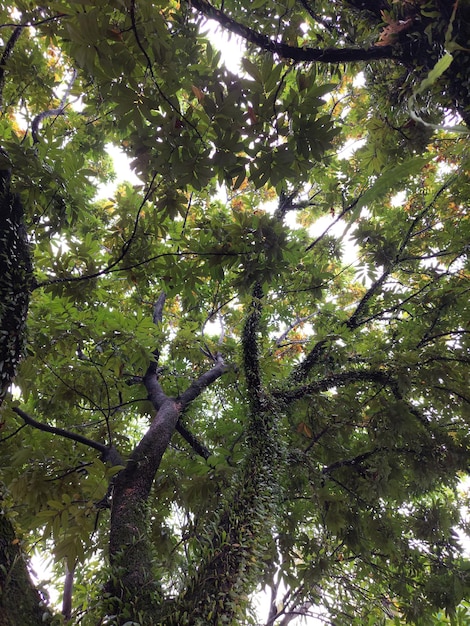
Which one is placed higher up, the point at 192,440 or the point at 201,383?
the point at 201,383

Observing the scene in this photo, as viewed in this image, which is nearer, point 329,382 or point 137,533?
point 137,533

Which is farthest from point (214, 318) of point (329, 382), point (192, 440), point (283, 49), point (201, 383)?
point (283, 49)

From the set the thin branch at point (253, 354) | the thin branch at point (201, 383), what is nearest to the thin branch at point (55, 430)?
the thin branch at point (201, 383)

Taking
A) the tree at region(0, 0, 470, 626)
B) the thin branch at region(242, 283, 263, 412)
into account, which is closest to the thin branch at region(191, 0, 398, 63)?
the tree at region(0, 0, 470, 626)

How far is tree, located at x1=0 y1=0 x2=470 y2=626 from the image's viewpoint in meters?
1.64

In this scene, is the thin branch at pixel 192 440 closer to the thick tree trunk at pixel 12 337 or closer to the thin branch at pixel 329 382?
the thin branch at pixel 329 382

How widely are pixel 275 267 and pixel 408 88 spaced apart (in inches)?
51.4

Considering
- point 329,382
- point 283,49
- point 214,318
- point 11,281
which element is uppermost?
point 214,318

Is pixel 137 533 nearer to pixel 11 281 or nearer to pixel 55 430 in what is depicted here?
pixel 55 430

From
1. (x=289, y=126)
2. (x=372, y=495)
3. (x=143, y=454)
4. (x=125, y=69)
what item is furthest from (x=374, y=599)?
(x=125, y=69)

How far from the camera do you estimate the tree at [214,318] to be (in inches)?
64.5

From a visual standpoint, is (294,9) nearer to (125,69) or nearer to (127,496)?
(125,69)

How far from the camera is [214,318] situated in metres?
5.16

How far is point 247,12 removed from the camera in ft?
7.16
